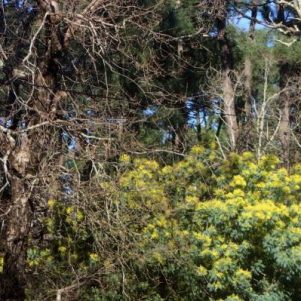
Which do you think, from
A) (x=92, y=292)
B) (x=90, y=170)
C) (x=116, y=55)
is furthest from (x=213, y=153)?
(x=90, y=170)

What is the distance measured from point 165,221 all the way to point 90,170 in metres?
2.50

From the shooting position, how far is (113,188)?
7.55m

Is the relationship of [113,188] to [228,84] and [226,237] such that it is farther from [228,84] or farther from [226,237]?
[228,84]

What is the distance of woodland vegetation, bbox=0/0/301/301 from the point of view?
743cm

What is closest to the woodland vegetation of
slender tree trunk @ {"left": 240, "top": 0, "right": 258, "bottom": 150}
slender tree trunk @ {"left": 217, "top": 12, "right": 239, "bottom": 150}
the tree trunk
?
the tree trunk

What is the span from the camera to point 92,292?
966cm

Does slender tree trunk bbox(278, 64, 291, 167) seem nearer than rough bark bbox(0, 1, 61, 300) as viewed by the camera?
No

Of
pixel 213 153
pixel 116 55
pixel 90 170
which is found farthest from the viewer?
pixel 213 153

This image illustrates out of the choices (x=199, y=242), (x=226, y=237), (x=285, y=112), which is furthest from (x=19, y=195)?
(x=285, y=112)

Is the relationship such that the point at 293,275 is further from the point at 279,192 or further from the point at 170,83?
the point at 170,83

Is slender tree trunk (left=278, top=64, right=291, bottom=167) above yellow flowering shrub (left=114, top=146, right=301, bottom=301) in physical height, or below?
above

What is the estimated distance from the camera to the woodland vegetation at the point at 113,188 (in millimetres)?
7427

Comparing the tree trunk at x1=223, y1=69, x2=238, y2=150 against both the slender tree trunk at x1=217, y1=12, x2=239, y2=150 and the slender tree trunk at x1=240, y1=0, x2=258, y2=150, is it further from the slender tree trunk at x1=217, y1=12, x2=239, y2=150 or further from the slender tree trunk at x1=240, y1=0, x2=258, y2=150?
the slender tree trunk at x1=240, y1=0, x2=258, y2=150

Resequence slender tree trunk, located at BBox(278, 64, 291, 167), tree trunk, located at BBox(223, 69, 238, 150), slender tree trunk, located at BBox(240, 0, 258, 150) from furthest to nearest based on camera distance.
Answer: slender tree trunk, located at BBox(278, 64, 291, 167), slender tree trunk, located at BBox(240, 0, 258, 150), tree trunk, located at BBox(223, 69, 238, 150)
